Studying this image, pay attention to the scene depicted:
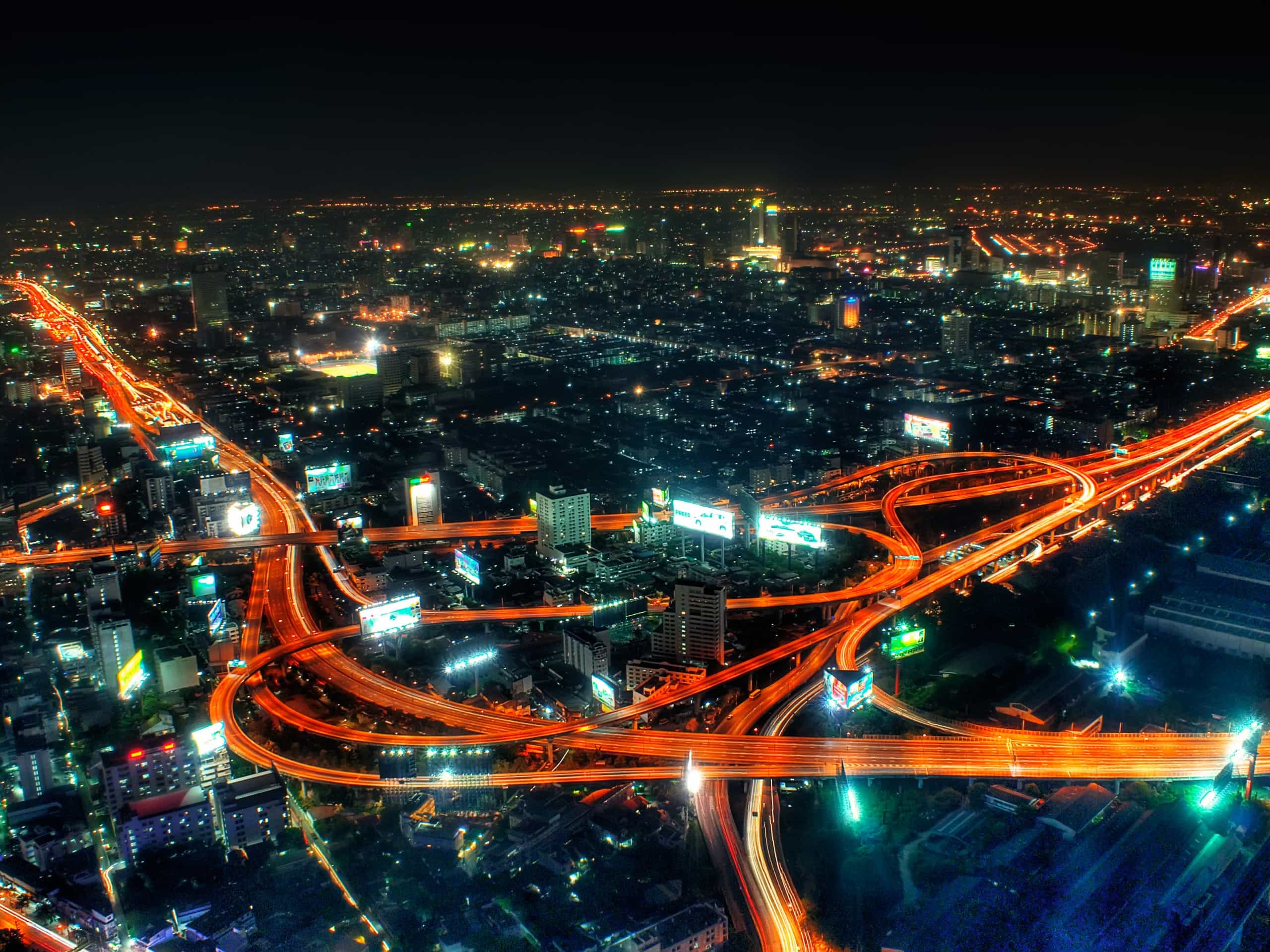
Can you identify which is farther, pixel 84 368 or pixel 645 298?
pixel 645 298

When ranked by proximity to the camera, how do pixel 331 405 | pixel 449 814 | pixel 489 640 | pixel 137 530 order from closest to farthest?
→ 1. pixel 449 814
2. pixel 489 640
3. pixel 137 530
4. pixel 331 405

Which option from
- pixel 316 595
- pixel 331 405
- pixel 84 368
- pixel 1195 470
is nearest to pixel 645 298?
pixel 331 405

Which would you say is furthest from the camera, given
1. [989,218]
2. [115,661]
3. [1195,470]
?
[989,218]

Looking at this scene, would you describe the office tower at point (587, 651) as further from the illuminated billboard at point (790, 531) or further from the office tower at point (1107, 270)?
the office tower at point (1107, 270)

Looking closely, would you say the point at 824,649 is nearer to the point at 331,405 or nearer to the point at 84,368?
the point at 331,405

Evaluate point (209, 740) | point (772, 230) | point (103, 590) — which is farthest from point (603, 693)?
point (772, 230)

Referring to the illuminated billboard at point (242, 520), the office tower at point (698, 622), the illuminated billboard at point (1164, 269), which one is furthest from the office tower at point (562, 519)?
the illuminated billboard at point (1164, 269)
